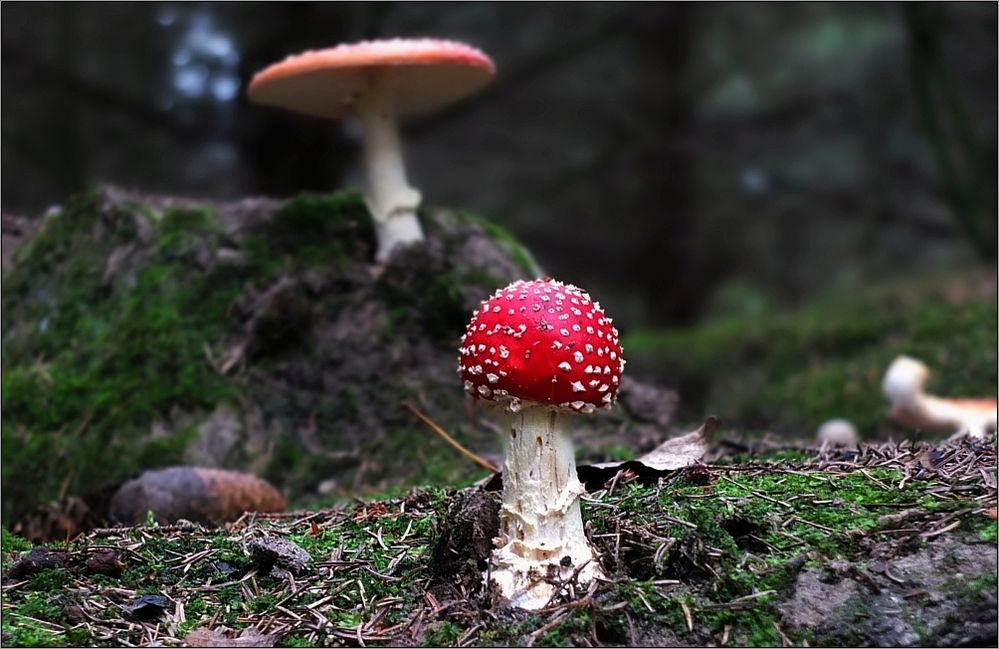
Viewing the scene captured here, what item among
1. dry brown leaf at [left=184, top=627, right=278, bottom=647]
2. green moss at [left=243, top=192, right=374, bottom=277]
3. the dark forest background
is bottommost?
dry brown leaf at [left=184, top=627, right=278, bottom=647]

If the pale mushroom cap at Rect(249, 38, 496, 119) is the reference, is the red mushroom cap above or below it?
below

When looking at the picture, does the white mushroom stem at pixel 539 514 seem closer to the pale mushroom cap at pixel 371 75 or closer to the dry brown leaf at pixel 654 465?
the dry brown leaf at pixel 654 465

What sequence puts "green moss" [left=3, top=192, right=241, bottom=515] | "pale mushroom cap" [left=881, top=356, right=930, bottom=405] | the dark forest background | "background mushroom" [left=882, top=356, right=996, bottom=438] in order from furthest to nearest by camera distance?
the dark forest background → "pale mushroom cap" [left=881, top=356, right=930, bottom=405] → "background mushroom" [left=882, top=356, right=996, bottom=438] → "green moss" [left=3, top=192, right=241, bottom=515]

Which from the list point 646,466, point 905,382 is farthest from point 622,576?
point 905,382

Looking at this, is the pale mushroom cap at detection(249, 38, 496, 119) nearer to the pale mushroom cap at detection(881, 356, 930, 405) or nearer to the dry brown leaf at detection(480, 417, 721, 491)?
the dry brown leaf at detection(480, 417, 721, 491)

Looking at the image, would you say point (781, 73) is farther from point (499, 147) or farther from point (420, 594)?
point (420, 594)

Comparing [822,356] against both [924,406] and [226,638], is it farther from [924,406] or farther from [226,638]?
[226,638]

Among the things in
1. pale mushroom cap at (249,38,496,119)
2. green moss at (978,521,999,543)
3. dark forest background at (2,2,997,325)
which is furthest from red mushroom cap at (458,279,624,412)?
dark forest background at (2,2,997,325)

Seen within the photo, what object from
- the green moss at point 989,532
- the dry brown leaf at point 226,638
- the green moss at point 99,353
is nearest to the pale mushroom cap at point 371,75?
the green moss at point 99,353
